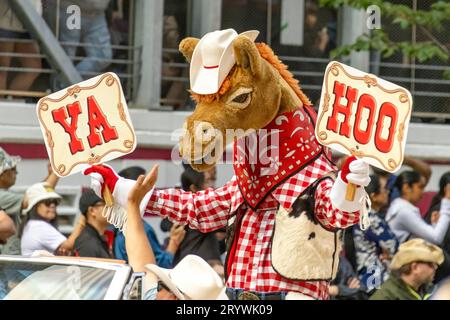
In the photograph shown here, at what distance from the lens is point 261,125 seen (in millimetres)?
5367

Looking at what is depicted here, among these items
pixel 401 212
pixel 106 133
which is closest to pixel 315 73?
pixel 401 212

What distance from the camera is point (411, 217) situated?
9242 mm

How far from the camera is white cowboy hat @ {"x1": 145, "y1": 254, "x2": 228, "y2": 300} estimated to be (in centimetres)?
475

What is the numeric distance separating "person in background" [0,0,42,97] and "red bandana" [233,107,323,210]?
4739 millimetres

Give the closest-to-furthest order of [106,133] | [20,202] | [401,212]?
[106,133] < [20,202] < [401,212]

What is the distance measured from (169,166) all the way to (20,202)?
6.94 ft

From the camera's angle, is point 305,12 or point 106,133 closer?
point 106,133

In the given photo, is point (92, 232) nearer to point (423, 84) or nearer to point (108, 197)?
point (108, 197)

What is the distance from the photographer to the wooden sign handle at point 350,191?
5.03m

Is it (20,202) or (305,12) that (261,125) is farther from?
(305,12)

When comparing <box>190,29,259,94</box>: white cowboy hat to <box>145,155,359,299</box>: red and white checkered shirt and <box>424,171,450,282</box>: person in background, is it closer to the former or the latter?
<box>145,155,359,299</box>: red and white checkered shirt

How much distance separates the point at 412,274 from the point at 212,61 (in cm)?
281

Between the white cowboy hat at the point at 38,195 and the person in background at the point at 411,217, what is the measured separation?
2308 millimetres

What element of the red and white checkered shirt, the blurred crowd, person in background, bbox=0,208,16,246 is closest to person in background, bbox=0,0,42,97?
the blurred crowd
